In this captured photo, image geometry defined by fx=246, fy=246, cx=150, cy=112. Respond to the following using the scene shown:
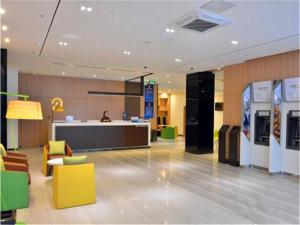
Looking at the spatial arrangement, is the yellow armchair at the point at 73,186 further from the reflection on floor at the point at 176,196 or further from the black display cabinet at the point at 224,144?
the black display cabinet at the point at 224,144

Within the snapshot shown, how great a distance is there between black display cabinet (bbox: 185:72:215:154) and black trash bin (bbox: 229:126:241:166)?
80.1 inches

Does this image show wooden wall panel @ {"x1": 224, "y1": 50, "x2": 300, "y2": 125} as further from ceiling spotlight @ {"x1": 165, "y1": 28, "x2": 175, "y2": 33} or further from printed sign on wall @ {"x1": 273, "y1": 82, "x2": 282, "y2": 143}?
ceiling spotlight @ {"x1": 165, "y1": 28, "x2": 175, "y2": 33}

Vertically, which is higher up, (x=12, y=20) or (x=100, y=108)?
(x=12, y=20)

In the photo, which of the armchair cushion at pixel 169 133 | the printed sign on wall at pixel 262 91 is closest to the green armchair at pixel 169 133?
the armchair cushion at pixel 169 133

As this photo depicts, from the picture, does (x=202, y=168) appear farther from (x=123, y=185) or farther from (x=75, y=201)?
(x=75, y=201)

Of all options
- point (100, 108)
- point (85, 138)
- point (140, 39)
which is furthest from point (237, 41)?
point (100, 108)

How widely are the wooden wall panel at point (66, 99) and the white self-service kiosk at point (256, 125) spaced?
24.9 feet

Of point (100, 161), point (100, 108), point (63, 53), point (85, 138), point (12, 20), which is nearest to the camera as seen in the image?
point (12, 20)

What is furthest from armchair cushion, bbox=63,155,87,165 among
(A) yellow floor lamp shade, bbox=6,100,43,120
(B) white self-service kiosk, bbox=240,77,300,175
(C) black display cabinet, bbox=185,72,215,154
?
(C) black display cabinet, bbox=185,72,215,154

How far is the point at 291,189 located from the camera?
5.15 metres

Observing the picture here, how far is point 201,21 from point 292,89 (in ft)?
10.8

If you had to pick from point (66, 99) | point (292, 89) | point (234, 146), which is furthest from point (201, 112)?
point (66, 99)

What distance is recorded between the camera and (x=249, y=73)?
7.33 meters

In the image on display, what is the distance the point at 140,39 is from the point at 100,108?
796cm
